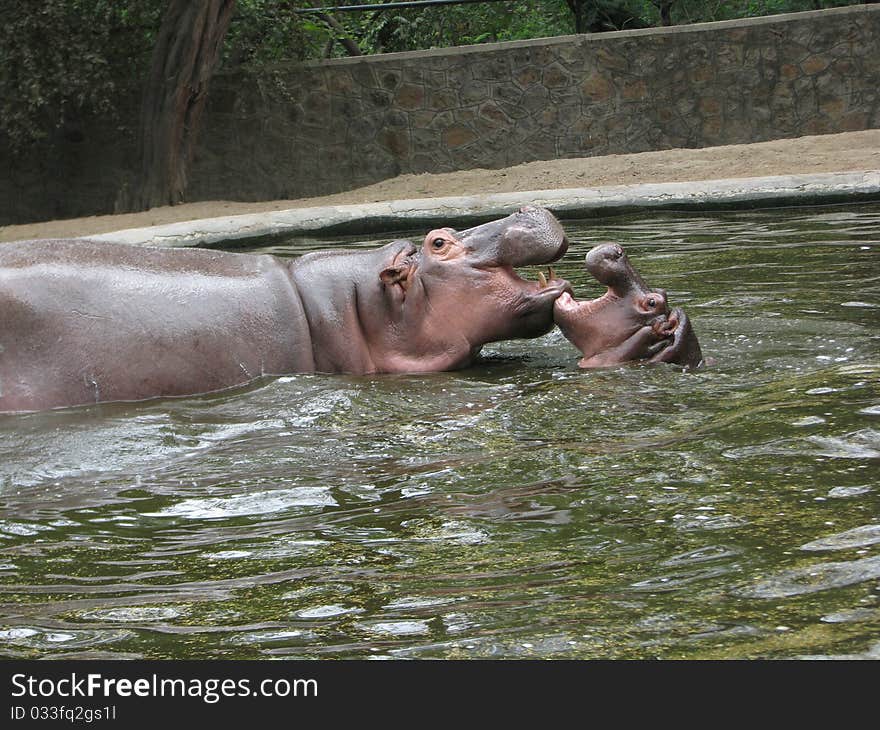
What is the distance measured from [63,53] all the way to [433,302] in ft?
28.2

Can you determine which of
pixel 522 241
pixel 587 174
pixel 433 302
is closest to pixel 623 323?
pixel 522 241

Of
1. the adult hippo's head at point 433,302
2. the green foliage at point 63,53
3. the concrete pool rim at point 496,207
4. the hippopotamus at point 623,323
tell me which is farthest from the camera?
the green foliage at point 63,53

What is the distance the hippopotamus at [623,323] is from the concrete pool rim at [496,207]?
13.6 feet

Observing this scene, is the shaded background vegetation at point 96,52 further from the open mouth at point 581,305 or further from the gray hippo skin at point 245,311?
the open mouth at point 581,305

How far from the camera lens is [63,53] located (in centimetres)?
1197

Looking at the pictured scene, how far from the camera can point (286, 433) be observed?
364 cm

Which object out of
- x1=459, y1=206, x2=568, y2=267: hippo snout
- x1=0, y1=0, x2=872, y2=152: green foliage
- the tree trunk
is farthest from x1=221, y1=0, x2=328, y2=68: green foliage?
x1=459, y1=206, x2=568, y2=267: hippo snout

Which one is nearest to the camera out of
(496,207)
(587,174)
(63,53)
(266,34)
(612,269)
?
(612,269)

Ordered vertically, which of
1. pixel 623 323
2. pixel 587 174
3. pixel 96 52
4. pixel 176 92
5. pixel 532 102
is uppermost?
pixel 96 52

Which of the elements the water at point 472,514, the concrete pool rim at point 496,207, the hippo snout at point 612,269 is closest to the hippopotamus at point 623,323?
the hippo snout at point 612,269

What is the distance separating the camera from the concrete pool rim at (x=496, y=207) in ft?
26.8

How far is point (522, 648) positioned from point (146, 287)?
8.05ft

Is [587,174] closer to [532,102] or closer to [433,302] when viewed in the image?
[532,102]

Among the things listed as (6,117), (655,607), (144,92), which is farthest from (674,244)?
(6,117)
